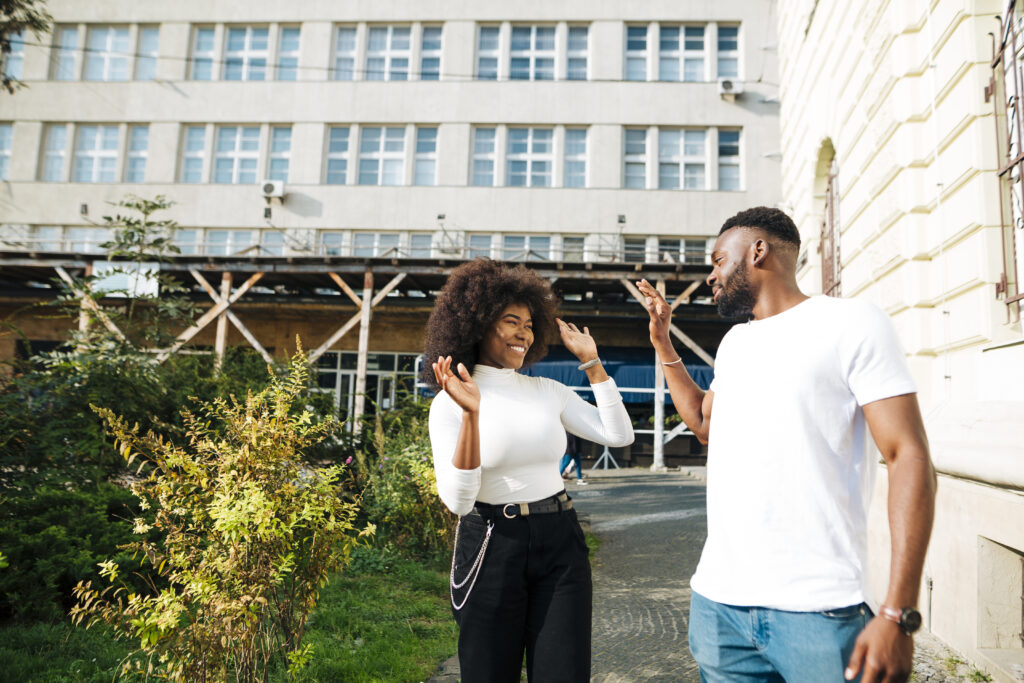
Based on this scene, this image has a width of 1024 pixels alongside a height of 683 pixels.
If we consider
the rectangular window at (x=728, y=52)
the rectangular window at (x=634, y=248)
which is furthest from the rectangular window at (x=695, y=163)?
the rectangular window at (x=634, y=248)

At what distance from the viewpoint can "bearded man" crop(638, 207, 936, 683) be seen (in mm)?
1445

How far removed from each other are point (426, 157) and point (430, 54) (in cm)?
346

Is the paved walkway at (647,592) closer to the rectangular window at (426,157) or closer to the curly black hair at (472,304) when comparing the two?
the curly black hair at (472,304)

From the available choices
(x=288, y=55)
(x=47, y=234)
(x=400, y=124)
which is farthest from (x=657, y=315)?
(x=47, y=234)

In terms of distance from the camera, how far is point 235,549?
266cm

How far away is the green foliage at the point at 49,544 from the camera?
413 centimetres

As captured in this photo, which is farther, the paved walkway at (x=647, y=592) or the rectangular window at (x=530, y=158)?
the rectangular window at (x=530, y=158)

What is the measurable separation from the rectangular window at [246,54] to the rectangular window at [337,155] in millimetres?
3108

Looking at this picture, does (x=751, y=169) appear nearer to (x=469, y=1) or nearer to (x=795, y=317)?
(x=469, y=1)

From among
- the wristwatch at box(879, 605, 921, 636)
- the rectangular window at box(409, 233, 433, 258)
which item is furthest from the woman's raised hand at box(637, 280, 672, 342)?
the rectangular window at box(409, 233, 433, 258)

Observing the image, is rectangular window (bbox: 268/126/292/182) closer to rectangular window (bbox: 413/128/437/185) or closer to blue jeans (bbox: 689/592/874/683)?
rectangular window (bbox: 413/128/437/185)

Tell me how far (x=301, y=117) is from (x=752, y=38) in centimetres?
1426

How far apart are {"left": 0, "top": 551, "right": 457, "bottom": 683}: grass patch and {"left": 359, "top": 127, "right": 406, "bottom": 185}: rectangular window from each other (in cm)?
1824

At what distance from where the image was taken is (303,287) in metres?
19.9
